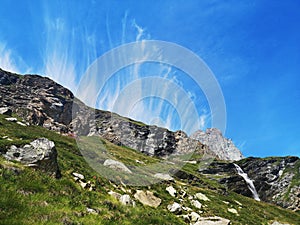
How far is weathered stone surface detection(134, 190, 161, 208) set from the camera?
80.8 feet

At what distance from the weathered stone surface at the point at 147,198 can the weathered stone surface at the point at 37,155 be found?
9.14 metres

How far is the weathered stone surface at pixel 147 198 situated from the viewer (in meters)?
24.6

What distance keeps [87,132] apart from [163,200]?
16611 cm

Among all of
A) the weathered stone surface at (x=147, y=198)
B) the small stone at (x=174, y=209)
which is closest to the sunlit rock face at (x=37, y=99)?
the weathered stone surface at (x=147, y=198)

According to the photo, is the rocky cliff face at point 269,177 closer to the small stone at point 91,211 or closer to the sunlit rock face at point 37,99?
the sunlit rock face at point 37,99

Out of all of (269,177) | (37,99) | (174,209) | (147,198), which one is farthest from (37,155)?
(37,99)

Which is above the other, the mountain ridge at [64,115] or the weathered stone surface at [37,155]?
the mountain ridge at [64,115]

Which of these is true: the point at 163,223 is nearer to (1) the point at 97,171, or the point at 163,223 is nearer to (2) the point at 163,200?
(2) the point at 163,200

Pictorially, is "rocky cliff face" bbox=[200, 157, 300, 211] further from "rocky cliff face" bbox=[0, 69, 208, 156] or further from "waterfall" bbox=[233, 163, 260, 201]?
"rocky cliff face" bbox=[0, 69, 208, 156]

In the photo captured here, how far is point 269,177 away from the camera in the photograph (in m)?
132

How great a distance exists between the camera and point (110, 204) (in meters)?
12.5

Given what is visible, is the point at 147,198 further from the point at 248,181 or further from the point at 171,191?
the point at 248,181

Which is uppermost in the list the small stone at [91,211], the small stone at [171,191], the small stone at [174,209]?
the small stone at [171,191]

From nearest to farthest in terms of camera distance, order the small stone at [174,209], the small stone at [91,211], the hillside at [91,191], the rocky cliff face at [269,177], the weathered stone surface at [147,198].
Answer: the hillside at [91,191], the small stone at [91,211], the small stone at [174,209], the weathered stone surface at [147,198], the rocky cliff face at [269,177]
